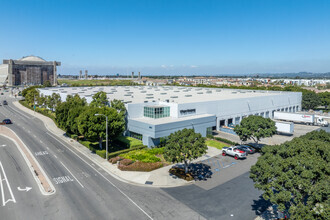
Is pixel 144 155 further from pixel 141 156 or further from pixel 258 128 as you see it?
pixel 258 128

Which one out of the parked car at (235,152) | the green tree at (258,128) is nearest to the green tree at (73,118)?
the parked car at (235,152)

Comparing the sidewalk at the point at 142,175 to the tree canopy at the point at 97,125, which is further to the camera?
the tree canopy at the point at 97,125

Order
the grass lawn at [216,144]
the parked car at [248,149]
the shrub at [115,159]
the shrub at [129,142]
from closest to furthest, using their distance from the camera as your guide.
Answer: the shrub at [115,159], the parked car at [248,149], the shrub at [129,142], the grass lawn at [216,144]

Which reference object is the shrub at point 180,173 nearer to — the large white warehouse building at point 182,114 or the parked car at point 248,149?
the large white warehouse building at point 182,114

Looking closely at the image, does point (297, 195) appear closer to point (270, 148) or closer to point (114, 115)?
point (270, 148)

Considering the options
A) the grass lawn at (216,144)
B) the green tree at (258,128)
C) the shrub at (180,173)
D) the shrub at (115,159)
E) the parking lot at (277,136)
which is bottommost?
the shrub at (180,173)

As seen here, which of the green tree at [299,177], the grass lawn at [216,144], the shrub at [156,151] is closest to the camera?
the green tree at [299,177]
